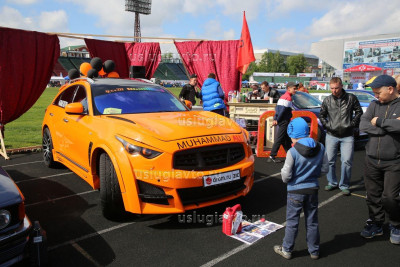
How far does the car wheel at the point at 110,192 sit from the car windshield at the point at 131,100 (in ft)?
3.14

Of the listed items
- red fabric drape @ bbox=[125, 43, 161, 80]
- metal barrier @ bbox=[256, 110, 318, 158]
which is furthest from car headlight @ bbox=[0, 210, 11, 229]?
red fabric drape @ bbox=[125, 43, 161, 80]

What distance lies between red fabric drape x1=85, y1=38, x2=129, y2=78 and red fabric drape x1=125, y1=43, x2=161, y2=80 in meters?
0.23

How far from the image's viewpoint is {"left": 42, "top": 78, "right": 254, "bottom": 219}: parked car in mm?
3268

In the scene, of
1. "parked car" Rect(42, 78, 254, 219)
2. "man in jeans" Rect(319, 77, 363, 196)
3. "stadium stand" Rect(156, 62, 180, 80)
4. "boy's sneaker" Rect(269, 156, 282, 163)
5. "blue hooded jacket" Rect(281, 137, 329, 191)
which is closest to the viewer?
"blue hooded jacket" Rect(281, 137, 329, 191)

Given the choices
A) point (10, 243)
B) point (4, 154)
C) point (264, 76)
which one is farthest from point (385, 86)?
point (264, 76)

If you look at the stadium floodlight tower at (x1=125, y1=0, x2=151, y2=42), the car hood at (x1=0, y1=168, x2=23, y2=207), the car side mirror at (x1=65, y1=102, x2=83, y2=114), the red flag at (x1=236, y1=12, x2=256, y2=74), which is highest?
the stadium floodlight tower at (x1=125, y1=0, x2=151, y2=42)

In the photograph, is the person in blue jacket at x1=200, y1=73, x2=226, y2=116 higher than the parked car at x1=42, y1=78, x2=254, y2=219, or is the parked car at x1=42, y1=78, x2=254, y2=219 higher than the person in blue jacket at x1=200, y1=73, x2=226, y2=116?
the person in blue jacket at x1=200, y1=73, x2=226, y2=116

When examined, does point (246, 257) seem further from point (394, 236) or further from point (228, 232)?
point (394, 236)

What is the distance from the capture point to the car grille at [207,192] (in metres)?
3.34

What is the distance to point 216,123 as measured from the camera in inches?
161

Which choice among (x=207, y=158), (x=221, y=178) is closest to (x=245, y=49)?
(x=207, y=158)

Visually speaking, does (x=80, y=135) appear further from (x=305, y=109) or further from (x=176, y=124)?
(x=305, y=109)

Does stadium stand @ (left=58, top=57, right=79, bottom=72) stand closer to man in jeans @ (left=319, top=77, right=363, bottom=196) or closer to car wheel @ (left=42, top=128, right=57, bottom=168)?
car wheel @ (left=42, top=128, right=57, bottom=168)

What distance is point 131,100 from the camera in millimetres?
4582
